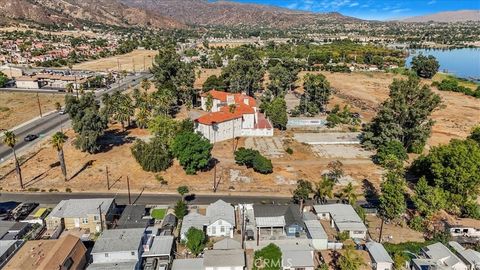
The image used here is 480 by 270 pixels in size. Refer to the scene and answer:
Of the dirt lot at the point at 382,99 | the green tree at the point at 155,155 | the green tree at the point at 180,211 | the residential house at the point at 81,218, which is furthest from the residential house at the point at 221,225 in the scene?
the dirt lot at the point at 382,99

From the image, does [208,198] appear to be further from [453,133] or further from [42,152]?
[453,133]

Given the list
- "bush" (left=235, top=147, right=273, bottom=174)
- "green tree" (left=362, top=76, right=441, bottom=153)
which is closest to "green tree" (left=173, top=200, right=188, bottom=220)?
"bush" (left=235, top=147, right=273, bottom=174)

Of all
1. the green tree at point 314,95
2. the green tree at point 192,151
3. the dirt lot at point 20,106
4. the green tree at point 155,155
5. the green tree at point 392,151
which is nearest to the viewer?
the green tree at point 192,151

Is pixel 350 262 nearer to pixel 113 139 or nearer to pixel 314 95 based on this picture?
pixel 113 139

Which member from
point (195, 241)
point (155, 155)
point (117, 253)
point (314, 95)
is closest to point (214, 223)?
point (195, 241)

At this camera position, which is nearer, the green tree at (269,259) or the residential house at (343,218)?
the green tree at (269,259)
